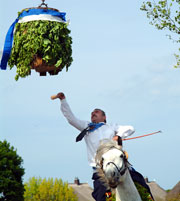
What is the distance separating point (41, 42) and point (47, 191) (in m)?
61.5

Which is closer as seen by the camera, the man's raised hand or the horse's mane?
the horse's mane

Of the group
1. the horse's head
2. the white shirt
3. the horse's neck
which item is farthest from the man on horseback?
the horse's head

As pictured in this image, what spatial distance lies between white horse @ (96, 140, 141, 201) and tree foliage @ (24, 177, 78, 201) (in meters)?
61.4

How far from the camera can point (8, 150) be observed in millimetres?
43875

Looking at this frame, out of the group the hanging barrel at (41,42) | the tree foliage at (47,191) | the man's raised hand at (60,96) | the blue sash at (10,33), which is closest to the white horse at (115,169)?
the man's raised hand at (60,96)

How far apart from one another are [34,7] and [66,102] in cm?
225

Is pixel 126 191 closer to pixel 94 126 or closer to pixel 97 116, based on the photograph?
pixel 94 126

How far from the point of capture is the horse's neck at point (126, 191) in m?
7.35

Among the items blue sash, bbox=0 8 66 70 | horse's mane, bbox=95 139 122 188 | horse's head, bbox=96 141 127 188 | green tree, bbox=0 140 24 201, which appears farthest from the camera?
green tree, bbox=0 140 24 201

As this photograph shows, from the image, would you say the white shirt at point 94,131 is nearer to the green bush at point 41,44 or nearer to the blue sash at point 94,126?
the blue sash at point 94,126

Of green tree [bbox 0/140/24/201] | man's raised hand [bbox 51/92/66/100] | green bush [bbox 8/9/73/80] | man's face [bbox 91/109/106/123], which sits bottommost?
man's face [bbox 91/109/106/123]

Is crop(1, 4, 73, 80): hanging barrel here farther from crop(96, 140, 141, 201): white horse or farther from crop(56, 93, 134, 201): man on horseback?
crop(96, 140, 141, 201): white horse

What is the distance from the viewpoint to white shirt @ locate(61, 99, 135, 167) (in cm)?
905

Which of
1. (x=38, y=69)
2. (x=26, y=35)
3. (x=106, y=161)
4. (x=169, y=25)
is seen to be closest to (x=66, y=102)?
(x=38, y=69)
